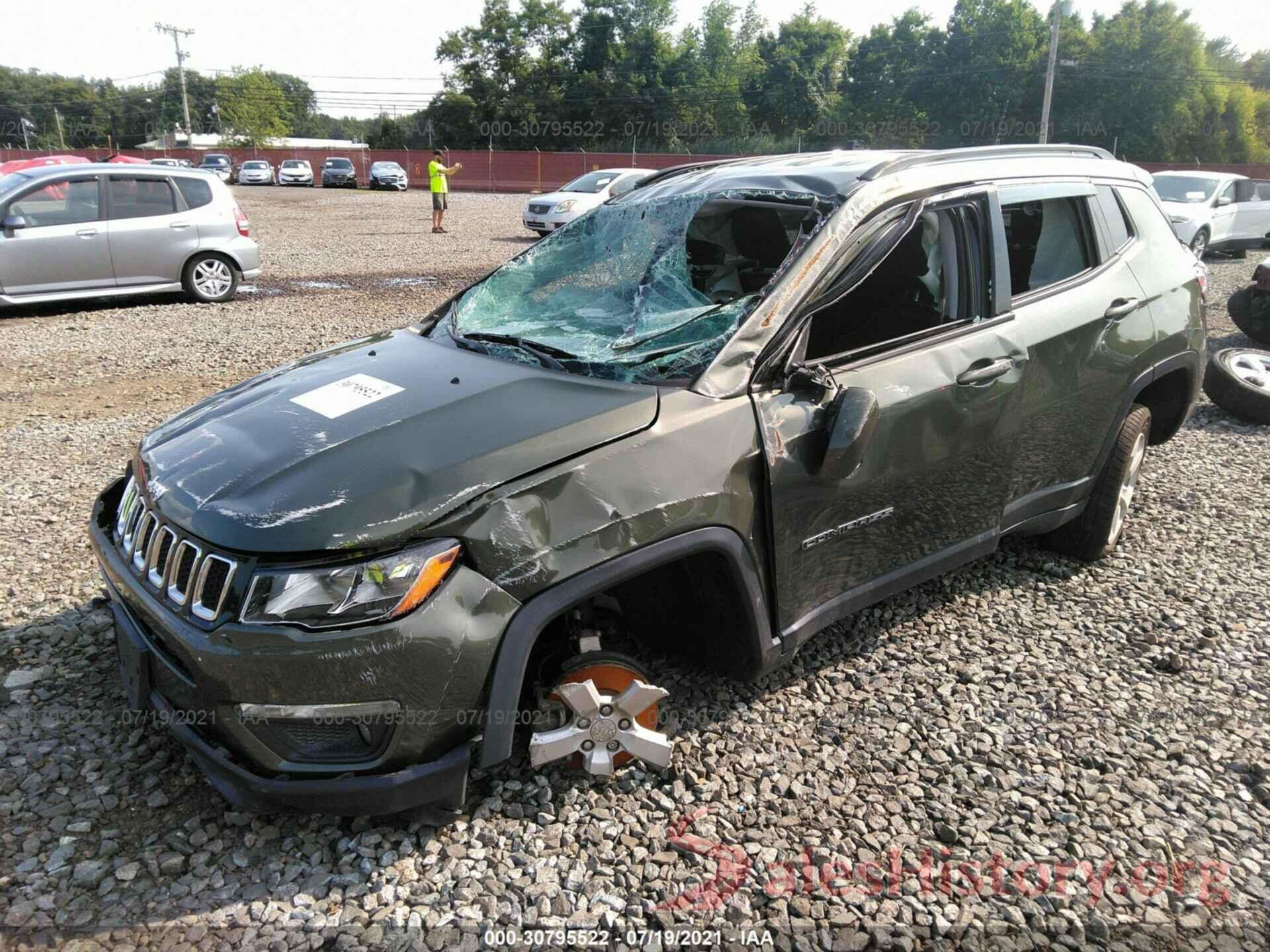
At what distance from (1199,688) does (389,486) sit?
2.94m

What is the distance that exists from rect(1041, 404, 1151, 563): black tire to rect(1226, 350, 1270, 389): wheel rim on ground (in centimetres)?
328

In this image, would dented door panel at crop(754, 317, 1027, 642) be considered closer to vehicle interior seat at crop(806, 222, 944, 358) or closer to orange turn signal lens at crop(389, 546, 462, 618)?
vehicle interior seat at crop(806, 222, 944, 358)

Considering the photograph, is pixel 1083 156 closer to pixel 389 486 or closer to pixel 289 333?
pixel 389 486

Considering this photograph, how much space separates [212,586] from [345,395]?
0.77 metres

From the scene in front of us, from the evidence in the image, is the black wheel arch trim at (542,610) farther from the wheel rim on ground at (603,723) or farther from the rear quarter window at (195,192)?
the rear quarter window at (195,192)

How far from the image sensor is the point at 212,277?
10.8 m

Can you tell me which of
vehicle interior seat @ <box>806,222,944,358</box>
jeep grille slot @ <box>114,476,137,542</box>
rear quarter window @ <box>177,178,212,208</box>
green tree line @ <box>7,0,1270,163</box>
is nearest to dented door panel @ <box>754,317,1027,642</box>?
vehicle interior seat @ <box>806,222,944,358</box>

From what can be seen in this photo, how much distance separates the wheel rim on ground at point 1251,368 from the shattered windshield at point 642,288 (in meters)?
5.31

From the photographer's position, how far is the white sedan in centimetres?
1870

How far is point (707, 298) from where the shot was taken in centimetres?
304

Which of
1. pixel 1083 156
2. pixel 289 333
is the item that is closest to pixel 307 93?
pixel 289 333

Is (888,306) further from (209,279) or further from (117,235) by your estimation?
(209,279)

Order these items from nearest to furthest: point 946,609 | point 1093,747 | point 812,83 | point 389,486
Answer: point 389,486
point 1093,747
point 946,609
point 812,83

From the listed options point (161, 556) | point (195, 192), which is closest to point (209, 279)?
point (195, 192)
